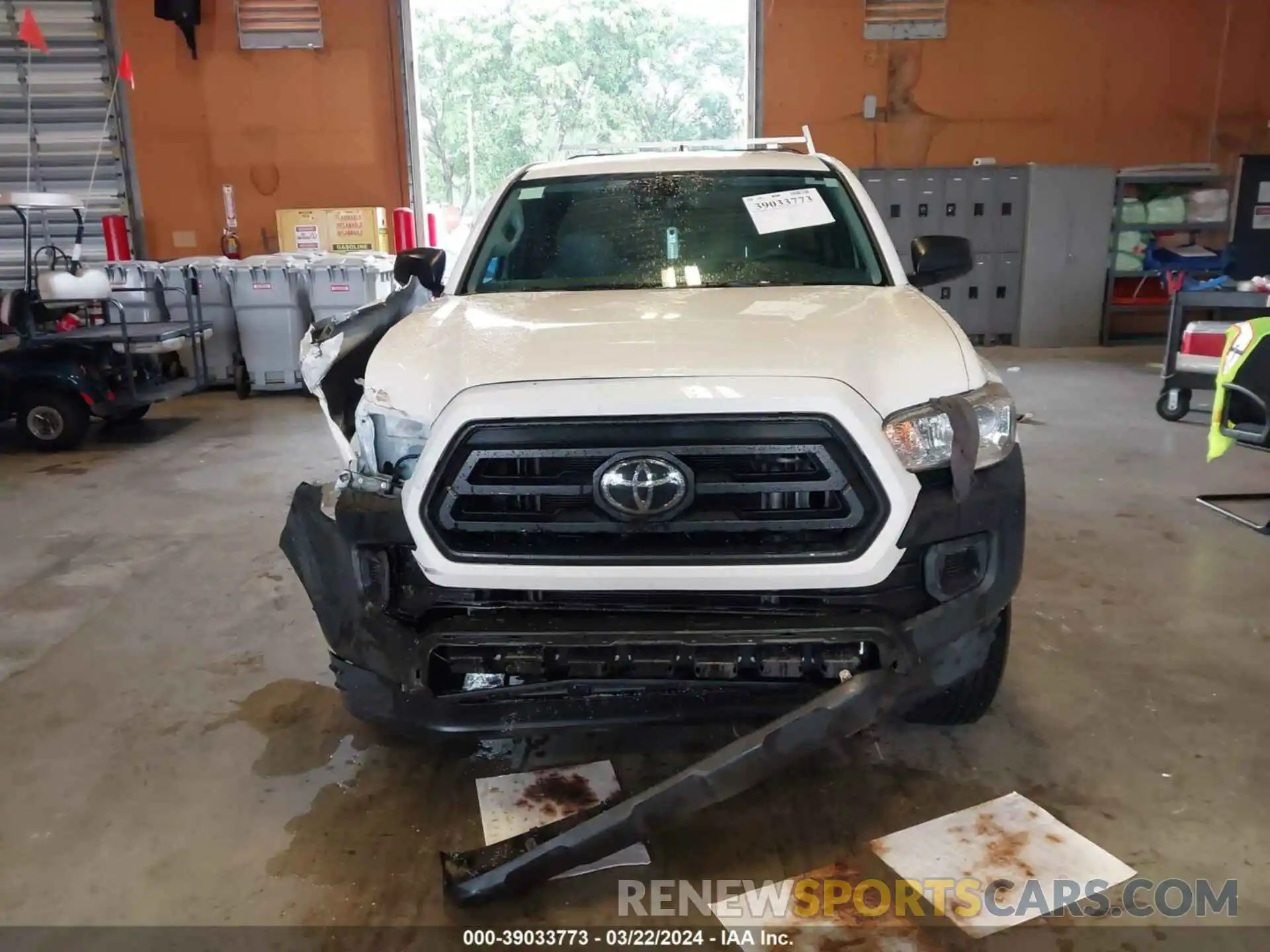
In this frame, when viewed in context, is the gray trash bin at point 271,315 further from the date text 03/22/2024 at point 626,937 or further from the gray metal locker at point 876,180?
the date text 03/22/2024 at point 626,937

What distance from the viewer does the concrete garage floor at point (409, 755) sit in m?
1.99

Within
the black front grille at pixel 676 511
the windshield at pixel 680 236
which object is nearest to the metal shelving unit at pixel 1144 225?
the windshield at pixel 680 236

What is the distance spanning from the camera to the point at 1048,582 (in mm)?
3527

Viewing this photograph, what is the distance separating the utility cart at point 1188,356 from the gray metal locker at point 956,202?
354cm

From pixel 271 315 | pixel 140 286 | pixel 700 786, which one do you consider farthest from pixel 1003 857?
pixel 140 286

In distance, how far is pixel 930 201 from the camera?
9.68 metres

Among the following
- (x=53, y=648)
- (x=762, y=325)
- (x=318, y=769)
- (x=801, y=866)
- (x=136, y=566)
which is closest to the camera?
(x=801, y=866)

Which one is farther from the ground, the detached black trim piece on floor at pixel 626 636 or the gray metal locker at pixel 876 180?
the gray metal locker at pixel 876 180

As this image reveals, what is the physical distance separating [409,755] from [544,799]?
1.41 ft

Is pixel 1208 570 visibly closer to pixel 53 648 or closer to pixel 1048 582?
pixel 1048 582

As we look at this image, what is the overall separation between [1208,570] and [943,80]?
7.63 metres

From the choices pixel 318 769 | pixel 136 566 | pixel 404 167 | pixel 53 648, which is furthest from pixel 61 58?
pixel 318 769

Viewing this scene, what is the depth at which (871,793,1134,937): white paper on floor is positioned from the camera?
6.13 feet

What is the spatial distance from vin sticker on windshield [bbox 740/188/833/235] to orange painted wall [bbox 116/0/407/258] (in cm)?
746
